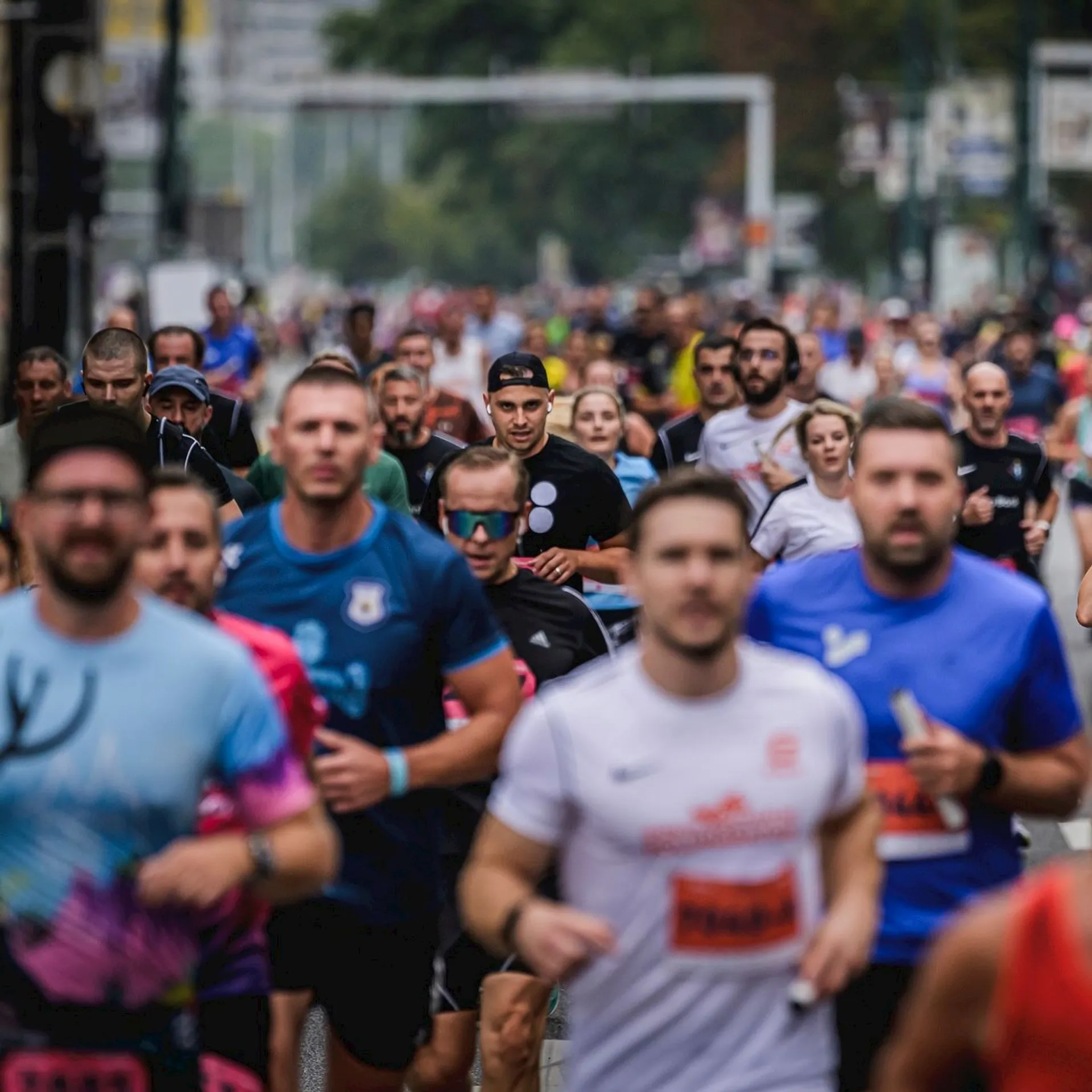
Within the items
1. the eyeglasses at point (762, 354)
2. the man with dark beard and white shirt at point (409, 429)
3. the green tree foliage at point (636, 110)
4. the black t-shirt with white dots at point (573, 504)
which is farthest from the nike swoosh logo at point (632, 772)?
the green tree foliage at point (636, 110)

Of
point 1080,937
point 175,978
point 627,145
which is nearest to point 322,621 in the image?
point 175,978

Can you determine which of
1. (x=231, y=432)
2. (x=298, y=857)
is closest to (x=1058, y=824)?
(x=231, y=432)

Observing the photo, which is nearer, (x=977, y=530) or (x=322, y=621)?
(x=322, y=621)

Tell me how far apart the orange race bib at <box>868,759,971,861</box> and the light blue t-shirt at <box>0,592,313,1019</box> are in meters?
1.18

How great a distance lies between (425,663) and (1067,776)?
1351 millimetres

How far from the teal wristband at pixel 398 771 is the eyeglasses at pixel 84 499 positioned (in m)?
1.41

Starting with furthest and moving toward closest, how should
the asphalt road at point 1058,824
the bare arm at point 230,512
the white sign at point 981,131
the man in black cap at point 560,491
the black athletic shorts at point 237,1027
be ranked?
the white sign at point 981,131 < the man in black cap at point 560,491 < the bare arm at point 230,512 < the asphalt road at point 1058,824 < the black athletic shorts at point 237,1027

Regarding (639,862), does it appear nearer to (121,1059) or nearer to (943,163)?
(121,1059)

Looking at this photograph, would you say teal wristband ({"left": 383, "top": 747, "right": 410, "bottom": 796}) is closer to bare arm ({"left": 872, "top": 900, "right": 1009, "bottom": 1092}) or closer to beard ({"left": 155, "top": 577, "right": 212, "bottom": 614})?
beard ({"left": 155, "top": 577, "right": 212, "bottom": 614})

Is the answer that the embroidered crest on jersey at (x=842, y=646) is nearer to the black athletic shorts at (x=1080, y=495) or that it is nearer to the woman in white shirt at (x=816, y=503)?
the woman in white shirt at (x=816, y=503)

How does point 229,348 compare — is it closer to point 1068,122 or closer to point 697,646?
point 697,646

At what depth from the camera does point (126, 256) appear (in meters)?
95.3

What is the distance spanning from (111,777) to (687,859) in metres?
0.89

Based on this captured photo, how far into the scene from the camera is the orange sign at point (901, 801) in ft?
17.7
